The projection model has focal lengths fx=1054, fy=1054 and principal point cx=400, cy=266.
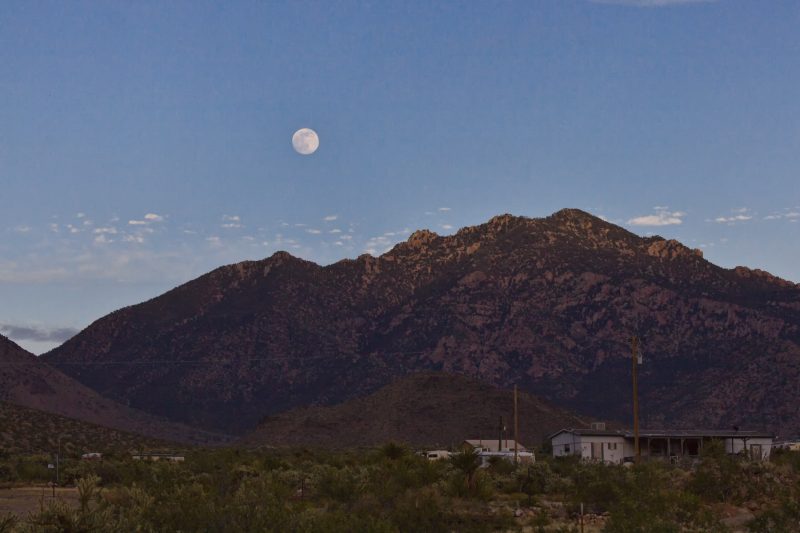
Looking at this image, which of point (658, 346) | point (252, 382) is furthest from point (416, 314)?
point (658, 346)

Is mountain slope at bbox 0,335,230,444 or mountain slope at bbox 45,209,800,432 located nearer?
mountain slope at bbox 0,335,230,444

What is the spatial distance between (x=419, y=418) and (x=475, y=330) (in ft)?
132

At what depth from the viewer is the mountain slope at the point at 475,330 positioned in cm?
14600

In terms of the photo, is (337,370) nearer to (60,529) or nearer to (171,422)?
(171,422)

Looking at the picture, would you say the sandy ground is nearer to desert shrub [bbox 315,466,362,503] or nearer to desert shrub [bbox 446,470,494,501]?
desert shrub [bbox 315,466,362,503]

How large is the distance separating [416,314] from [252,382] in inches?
1103

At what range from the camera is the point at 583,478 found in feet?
141

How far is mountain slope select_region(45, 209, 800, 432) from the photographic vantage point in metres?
146

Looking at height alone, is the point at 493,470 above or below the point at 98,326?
below

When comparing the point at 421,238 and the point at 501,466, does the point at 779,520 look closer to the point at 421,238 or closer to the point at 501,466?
the point at 501,466

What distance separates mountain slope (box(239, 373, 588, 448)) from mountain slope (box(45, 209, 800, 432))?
15.8 metres

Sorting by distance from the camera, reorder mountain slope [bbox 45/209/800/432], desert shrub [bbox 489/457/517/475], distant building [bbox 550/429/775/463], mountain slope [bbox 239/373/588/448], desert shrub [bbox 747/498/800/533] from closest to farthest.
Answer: desert shrub [bbox 747/498/800/533] < desert shrub [bbox 489/457/517/475] < distant building [bbox 550/429/775/463] < mountain slope [bbox 239/373/588/448] < mountain slope [bbox 45/209/800/432]

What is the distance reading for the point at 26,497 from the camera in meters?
46.2

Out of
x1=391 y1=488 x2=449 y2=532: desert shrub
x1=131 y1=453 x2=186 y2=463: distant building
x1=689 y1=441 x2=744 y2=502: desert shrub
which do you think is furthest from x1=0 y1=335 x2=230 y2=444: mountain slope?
x1=391 y1=488 x2=449 y2=532: desert shrub
